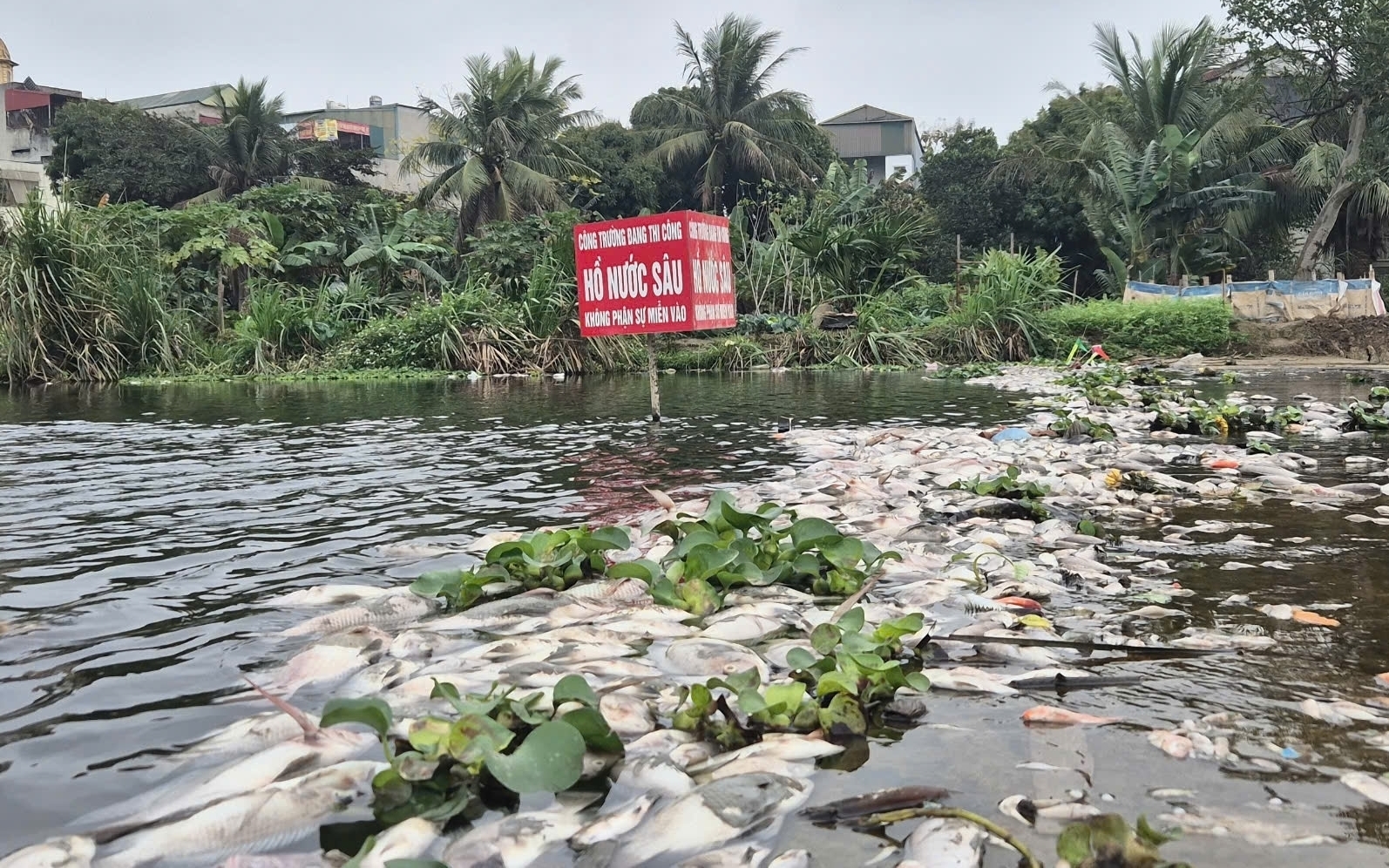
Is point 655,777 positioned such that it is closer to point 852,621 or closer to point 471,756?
point 471,756

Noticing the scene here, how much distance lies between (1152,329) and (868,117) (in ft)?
139

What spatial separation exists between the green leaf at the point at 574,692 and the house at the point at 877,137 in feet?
193

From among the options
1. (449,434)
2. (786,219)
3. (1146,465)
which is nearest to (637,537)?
(1146,465)

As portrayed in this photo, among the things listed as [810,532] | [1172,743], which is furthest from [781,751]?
[810,532]

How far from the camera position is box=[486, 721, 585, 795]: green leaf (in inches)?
74.5

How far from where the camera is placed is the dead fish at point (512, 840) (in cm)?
172

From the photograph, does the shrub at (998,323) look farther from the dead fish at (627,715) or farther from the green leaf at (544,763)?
the green leaf at (544,763)

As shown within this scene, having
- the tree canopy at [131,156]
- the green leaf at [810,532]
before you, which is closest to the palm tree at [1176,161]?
the green leaf at [810,532]

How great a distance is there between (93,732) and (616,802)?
1287mm

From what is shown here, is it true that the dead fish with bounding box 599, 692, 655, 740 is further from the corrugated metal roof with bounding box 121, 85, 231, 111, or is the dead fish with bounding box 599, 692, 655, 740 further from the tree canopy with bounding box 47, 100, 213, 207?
the corrugated metal roof with bounding box 121, 85, 231, 111

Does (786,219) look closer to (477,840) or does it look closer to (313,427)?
(313,427)

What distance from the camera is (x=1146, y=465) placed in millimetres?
6094

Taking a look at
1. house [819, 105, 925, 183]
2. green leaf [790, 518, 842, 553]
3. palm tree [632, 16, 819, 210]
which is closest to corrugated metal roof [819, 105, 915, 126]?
house [819, 105, 925, 183]

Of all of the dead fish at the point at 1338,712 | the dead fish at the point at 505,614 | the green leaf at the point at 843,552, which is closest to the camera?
the dead fish at the point at 1338,712
